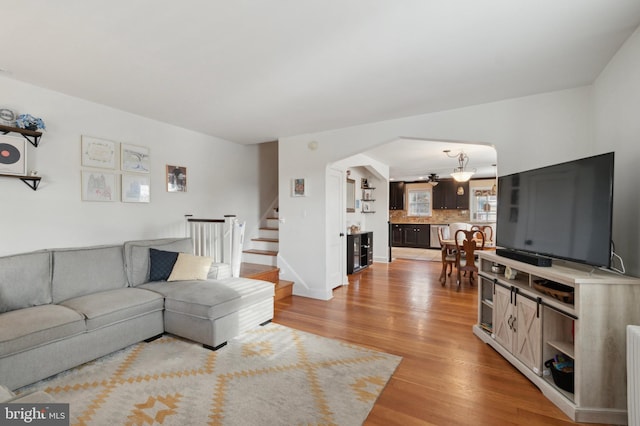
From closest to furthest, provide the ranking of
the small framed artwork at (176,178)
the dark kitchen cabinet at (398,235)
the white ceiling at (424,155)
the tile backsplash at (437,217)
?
the small framed artwork at (176,178), the white ceiling at (424,155), the tile backsplash at (437,217), the dark kitchen cabinet at (398,235)

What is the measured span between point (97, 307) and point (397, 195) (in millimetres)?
9605

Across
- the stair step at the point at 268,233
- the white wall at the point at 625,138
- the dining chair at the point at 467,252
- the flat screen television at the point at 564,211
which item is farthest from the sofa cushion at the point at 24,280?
the dining chair at the point at 467,252

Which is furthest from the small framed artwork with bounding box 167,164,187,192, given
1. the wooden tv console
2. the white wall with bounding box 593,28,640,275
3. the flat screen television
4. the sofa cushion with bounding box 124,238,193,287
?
the white wall with bounding box 593,28,640,275

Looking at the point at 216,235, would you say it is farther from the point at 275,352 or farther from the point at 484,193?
the point at 484,193

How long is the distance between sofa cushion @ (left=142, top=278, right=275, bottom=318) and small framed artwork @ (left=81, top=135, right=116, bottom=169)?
1.52m

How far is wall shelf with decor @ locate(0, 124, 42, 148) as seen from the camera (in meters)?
2.67

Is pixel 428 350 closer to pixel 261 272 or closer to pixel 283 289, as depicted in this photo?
pixel 283 289

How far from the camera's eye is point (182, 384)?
2.20 m

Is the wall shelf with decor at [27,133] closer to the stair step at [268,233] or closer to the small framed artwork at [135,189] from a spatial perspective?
the small framed artwork at [135,189]

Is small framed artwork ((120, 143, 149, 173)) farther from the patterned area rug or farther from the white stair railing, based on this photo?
the patterned area rug

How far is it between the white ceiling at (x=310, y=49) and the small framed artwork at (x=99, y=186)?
0.84m

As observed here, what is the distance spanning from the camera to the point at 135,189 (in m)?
3.77

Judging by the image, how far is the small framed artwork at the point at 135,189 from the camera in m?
3.66

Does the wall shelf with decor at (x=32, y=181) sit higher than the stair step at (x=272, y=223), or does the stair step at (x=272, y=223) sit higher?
the wall shelf with decor at (x=32, y=181)
